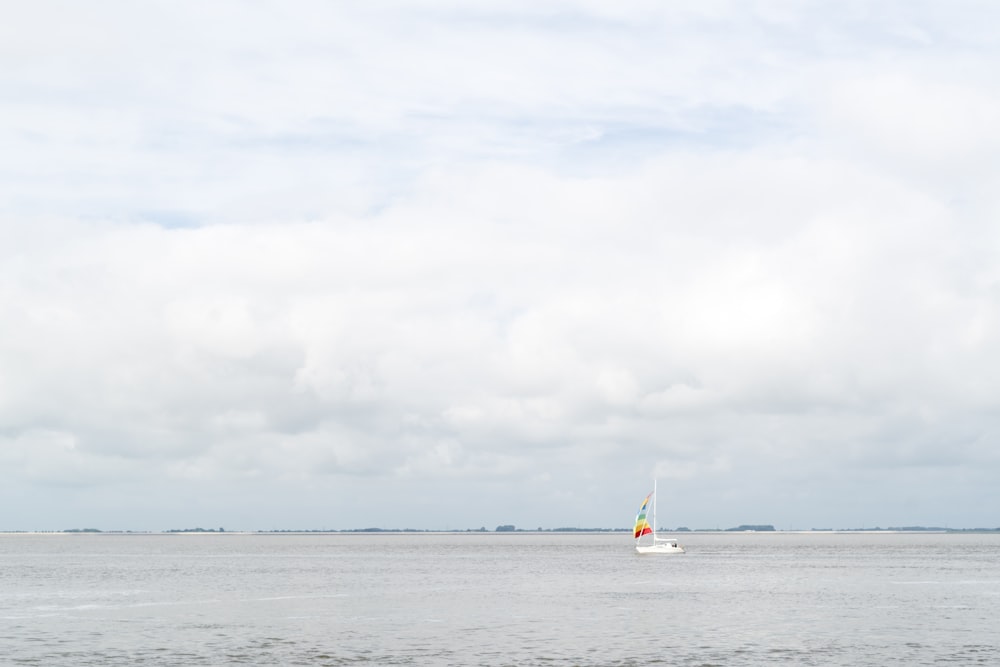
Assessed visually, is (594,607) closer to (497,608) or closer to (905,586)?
(497,608)

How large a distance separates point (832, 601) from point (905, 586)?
2995 cm

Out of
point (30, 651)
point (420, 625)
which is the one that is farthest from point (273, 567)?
point (30, 651)

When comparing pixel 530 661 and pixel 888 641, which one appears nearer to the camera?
pixel 530 661

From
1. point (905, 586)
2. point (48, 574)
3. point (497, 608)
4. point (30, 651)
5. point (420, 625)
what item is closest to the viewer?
point (30, 651)

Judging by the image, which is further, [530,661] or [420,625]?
[420,625]

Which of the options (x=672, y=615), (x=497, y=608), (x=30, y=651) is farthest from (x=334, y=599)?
(x=30, y=651)

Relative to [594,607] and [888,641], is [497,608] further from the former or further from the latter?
[888,641]

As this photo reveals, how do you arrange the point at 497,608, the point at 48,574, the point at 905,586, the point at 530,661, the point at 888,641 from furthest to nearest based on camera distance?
the point at 48,574
the point at 905,586
the point at 497,608
the point at 888,641
the point at 530,661

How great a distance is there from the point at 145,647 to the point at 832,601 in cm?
6897

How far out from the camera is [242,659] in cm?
6688

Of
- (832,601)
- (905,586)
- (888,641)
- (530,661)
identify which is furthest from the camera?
(905,586)

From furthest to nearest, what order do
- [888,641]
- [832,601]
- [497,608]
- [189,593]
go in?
[189,593]
[832,601]
[497,608]
[888,641]

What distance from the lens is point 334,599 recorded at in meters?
113

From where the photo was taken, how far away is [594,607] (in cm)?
10288
